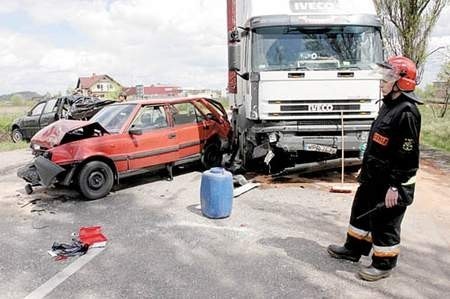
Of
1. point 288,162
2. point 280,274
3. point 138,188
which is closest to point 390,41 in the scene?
point 288,162

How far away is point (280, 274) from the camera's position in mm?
4402

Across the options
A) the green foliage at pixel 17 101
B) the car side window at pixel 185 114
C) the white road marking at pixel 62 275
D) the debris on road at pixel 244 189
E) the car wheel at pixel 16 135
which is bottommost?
the white road marking at pixel 62 275

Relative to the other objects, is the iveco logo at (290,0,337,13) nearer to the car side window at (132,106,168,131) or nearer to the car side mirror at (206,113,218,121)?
the car side mirror at (206,113,218,121)

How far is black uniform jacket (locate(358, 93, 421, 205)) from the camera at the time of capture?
13.1ft

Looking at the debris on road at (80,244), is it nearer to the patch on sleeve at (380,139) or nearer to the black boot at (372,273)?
the black boot at (372,273)

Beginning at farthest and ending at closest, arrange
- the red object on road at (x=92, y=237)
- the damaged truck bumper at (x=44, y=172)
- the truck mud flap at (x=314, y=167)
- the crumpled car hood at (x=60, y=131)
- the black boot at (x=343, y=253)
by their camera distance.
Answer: the truck mud flap at (x=314, y=167) < the crumpled car hood at (x=60, y=131) < the damaged truck bumper at (x=44, y=172) < the red object on road at (x=92, y=237) < the black boot at (x=343, y=253)

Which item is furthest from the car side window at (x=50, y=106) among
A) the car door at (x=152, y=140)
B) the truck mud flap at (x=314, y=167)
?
the truck mud flap at (x=314, y=167)

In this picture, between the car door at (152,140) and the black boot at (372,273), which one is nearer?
the black boot at (372,273)

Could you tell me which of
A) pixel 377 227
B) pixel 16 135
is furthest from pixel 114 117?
pixel 16 135

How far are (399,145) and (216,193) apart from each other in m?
2.84

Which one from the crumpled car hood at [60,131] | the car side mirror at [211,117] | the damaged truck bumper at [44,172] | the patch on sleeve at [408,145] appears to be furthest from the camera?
the car side mirror at [211,117]

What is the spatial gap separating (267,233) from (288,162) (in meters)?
3.86

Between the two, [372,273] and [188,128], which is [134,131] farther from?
[372,273]

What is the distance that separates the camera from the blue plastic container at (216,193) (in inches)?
244
